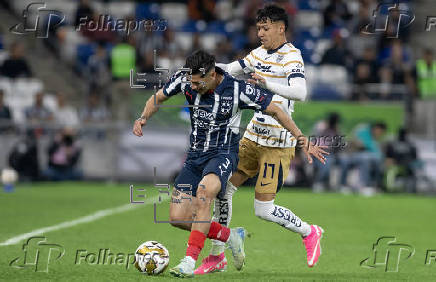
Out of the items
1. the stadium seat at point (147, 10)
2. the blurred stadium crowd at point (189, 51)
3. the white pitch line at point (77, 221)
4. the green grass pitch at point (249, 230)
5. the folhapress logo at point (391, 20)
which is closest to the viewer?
the green grass pitch at point (249, 230)

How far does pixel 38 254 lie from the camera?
845 cm

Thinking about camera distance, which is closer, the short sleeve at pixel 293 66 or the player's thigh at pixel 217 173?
the player's thigh at pixel 217 173

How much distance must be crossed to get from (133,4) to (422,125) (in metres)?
9.94

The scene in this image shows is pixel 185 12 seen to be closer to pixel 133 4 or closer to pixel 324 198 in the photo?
pixel 133 4

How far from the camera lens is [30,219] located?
12.3m

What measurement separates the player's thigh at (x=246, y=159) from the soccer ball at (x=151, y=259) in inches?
50.8

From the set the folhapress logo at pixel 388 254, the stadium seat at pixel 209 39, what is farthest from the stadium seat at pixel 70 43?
the folhapress logo at pixel 388 254

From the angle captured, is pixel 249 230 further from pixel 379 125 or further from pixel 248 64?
pixel 379 125

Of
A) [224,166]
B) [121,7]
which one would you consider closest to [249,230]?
[224,166]

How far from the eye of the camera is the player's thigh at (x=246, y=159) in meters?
8.55

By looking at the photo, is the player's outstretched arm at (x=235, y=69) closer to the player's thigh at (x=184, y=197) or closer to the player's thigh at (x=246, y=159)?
the player's thigh at (x=246, y=159)

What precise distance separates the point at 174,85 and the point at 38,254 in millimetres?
2190

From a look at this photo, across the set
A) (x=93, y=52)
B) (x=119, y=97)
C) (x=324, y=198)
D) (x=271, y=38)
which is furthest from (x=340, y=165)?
(x=271, y=38)

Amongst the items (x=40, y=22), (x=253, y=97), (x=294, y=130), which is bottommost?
(x=294, y=130)
